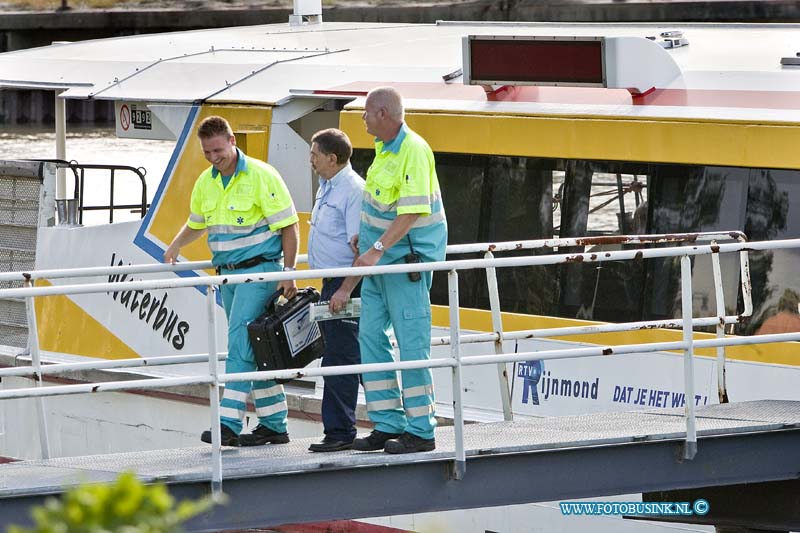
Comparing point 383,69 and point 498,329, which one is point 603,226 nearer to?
point 498,329

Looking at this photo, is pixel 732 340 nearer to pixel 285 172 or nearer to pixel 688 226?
pixel 688 226

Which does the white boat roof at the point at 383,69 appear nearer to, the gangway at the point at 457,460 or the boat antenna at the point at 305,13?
the boat antenna at the point at 305,13

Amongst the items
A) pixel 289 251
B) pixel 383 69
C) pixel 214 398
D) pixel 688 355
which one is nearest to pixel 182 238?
pixel 289 251

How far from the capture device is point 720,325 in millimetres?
5770

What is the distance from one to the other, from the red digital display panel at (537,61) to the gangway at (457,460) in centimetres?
133

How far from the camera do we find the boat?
6160 millimetres

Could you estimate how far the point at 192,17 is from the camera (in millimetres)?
32688

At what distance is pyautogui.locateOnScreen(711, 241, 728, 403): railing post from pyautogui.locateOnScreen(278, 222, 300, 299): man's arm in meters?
1.83

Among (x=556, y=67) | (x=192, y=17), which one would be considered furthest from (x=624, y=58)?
(x=192, y=17)

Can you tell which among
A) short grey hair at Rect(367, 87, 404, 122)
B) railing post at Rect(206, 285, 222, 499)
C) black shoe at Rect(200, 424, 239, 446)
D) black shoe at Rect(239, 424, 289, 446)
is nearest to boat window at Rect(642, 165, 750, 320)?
short grey hair at Rect(367, 87, 404, 122)

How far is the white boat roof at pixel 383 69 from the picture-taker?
6324 millimetres

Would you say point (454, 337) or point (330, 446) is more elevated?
point (454, 337)

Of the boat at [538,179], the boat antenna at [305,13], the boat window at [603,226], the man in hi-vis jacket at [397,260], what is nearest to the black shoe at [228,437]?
the man in hi-vis jacket at [397,260]

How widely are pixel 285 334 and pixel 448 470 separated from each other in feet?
2.87
